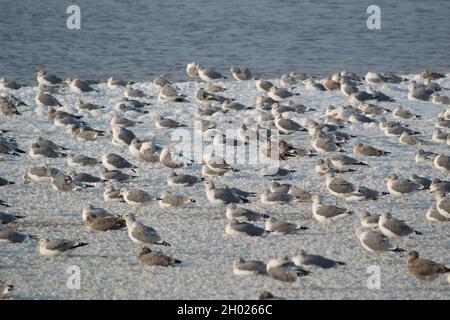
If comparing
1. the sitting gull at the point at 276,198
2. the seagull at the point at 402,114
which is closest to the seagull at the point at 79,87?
the seagull at the point at 402,114

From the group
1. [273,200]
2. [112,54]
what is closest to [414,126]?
[273,200]

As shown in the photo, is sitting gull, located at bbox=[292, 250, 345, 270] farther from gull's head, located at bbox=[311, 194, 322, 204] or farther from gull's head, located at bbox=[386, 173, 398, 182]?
gull's head, located at bbox=[386, 173, 398, 182]

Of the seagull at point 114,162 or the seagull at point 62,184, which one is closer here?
the seagull at point 62,184

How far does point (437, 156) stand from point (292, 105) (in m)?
4.70

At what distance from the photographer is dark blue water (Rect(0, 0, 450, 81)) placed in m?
26.1

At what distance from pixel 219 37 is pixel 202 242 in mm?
20914

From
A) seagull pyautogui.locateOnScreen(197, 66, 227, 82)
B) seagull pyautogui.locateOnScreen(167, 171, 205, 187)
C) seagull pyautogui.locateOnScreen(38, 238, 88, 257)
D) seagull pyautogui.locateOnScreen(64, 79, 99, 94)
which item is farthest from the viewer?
seagull pyautogui.locateOnScreen(197, 66, 227, 82)

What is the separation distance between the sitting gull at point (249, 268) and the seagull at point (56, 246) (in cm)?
192

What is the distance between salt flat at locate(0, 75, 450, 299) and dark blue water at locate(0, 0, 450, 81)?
33.7 feet

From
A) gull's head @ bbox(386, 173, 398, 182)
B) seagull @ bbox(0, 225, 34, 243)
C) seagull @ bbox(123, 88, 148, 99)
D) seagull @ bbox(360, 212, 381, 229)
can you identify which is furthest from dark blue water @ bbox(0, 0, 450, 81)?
seagull @ bbox(0, 225, 34, 243)

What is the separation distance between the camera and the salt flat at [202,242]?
919cm

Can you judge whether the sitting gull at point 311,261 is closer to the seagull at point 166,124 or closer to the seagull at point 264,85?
the seagull at point 166,124

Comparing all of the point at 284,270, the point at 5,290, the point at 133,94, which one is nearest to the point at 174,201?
the point at 284,270

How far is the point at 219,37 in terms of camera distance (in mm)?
30875
